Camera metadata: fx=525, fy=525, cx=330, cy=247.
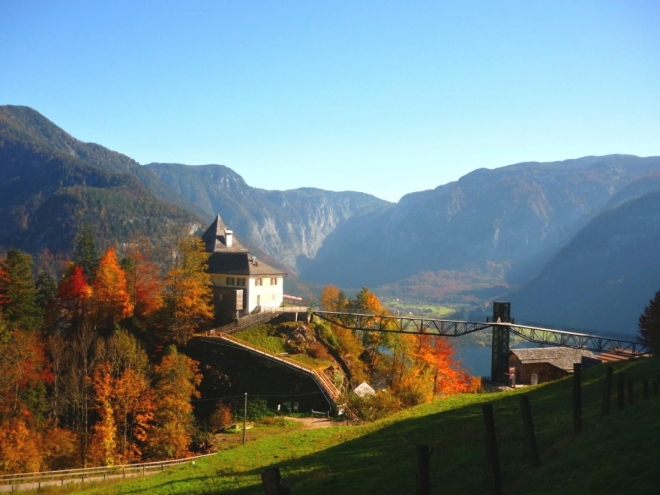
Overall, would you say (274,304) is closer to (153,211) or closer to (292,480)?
(292,480)

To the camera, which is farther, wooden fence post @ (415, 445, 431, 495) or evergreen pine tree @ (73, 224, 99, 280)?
evergreen pine tree @ (73, 224, 99, 280)

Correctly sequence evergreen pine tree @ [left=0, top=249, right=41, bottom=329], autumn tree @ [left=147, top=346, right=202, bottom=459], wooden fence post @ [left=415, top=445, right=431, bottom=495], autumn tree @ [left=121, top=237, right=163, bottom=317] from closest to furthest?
wooden fence post @ [left=415, top=445, right=431, bottom=495], autumn tree @ [left=147, top=346, right=202, bottom=459], evergreen pine tree @ [left=0, top=249, right=41, bottom=329], autumn tree @ [left=121, top=237, right=163, bottom=317]

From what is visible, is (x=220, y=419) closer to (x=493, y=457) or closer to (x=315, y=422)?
(x=315, y=422)

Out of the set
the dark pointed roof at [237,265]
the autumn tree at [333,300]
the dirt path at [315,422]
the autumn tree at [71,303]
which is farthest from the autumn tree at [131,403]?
the autumn tree at [333,300]

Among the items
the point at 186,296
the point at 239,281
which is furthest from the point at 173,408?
the point at 239,281

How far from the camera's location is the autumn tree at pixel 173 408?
39.6m

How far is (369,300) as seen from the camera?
221 ft

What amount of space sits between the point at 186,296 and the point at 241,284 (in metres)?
7.35

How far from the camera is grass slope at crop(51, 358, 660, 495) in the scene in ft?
39.9

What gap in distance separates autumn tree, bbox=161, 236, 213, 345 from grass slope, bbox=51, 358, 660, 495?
20.5 meters

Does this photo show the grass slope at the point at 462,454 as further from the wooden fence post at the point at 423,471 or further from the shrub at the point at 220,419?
the shrub at the point at 220,419

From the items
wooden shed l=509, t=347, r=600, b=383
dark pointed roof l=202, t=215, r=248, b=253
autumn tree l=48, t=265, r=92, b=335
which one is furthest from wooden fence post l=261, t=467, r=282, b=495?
dark pointed roof l=202, t=215, r=248, b=253

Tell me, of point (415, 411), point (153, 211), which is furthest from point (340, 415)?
point (153, 211)

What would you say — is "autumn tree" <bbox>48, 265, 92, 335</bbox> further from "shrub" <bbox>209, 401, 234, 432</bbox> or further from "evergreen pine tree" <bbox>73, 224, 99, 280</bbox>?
"shrub" <bbox>209, 401, 234, 432</bbox>
